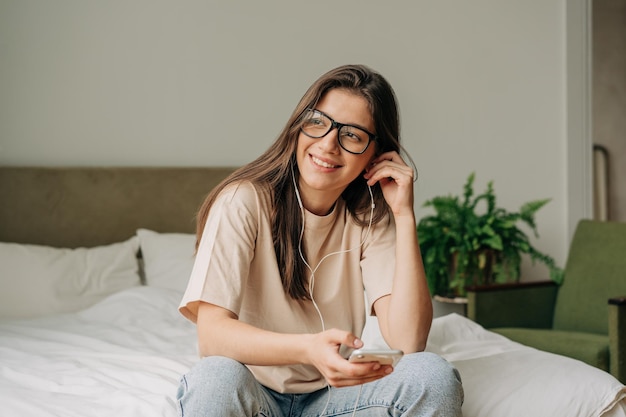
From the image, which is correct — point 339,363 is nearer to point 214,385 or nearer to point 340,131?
point 214,385

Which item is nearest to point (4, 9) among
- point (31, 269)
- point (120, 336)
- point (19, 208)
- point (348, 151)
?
point (19, 208)

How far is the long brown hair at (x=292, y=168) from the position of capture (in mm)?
1710

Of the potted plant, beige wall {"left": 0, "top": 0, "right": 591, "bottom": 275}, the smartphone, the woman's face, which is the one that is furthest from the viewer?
the potted plant

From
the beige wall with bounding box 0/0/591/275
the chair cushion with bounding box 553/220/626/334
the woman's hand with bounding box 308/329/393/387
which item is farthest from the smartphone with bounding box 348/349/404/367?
the beige wall with bounding box 0/0/591/275

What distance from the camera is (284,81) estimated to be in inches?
145

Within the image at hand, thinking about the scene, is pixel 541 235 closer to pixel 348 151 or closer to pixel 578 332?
pixel 578 332

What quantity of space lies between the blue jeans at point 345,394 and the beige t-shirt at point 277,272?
4.8 inches

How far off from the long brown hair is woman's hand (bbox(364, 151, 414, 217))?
0.06 meters

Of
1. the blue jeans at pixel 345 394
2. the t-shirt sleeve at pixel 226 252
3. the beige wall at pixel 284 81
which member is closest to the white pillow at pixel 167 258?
the beige wall at pixel 284 81

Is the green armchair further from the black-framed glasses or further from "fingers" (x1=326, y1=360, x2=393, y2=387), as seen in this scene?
"fingers" (x1=326, y1=360, x2=393, y2=387)

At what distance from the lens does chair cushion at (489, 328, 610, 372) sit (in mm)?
2732

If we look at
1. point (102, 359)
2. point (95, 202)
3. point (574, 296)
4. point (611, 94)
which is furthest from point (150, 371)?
point (611, 94)

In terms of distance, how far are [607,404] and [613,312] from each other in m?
0.96

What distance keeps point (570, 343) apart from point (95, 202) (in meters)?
2.04
